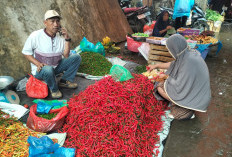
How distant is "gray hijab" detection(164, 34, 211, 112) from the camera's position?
2.62 meters

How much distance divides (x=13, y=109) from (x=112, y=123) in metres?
1.82

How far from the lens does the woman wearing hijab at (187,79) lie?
263cm

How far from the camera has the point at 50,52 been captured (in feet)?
10.7

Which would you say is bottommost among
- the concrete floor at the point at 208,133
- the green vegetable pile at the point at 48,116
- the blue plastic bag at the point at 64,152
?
the concrete floor at the point at 208,133

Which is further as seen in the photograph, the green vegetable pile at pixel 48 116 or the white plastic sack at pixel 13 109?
the white plastic sack at pixel 13 109

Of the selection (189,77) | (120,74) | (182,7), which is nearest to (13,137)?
(120,74)

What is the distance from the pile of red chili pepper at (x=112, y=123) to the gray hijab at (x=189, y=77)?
0.59m

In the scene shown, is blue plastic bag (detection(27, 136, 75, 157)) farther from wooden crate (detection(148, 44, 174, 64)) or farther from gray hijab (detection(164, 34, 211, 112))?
wooden crate (detection(148, 44, 174, 64))

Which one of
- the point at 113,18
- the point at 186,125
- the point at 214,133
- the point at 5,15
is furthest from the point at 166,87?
the point at 113,18

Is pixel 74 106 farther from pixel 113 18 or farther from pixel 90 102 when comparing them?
pixel 113 18

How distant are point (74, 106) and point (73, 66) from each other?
4.12 feet

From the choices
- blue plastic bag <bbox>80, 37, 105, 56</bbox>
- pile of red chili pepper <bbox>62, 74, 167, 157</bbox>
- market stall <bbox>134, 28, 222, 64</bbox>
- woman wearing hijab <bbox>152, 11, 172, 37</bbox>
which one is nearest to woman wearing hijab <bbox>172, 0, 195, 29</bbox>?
woman wearing hijab <bbox>152, 11, 172, 37</bbox>

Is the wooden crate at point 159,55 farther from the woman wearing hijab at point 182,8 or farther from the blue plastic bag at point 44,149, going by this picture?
the blue plastic bag at point 44,149

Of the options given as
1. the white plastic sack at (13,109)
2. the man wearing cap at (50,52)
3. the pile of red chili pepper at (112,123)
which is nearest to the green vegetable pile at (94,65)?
the man wearing cap at (50,52)
